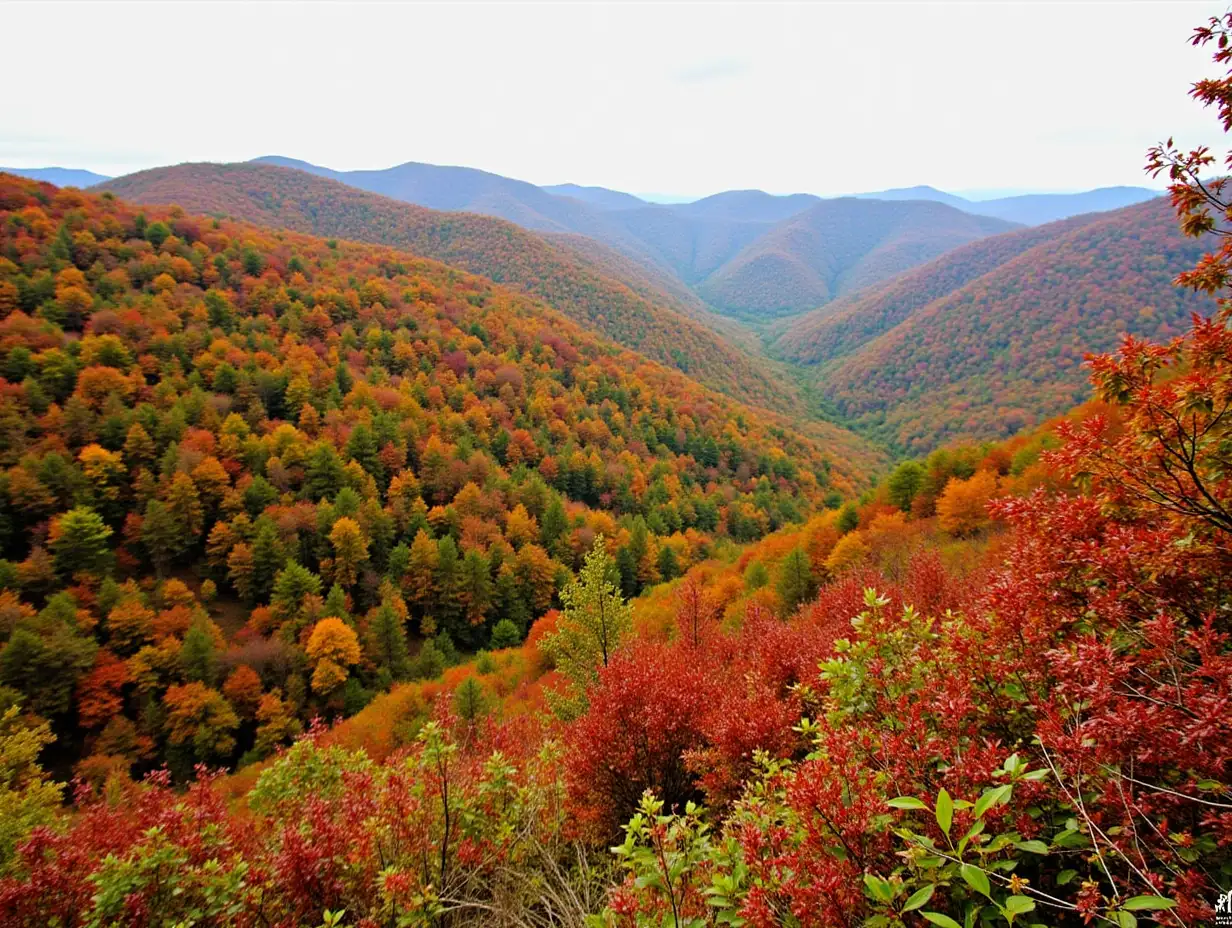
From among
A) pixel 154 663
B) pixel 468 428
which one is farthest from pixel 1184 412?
pixel 468 428

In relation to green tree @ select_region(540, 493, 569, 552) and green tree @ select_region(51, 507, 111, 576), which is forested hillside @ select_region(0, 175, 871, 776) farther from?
green tree @ select_region(540, 493, 569, 552)

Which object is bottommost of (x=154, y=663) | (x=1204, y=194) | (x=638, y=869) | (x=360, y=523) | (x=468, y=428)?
(x=154, y=663)

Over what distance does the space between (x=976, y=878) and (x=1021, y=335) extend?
628 ft

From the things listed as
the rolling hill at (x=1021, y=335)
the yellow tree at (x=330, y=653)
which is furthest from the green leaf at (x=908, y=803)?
the rolling hill at (x=1021, y=335)

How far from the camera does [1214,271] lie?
380 centimetres

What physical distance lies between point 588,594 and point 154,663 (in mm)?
39204

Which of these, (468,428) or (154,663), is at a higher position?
(468,428)

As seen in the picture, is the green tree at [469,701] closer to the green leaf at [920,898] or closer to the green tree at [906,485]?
the green leaf at [920,898]

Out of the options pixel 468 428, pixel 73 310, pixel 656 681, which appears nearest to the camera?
pixel 656 681

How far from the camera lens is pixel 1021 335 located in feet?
493

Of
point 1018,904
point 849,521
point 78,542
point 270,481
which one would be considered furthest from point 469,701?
point 270,481

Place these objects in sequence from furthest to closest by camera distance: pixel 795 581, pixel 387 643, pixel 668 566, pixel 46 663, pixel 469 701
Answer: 1. pixel 668 566
2. pixel 387 643
3. pixel 46 663
4. pixel 795 581
5. pixel 469 701

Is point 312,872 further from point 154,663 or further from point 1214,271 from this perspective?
point 154,663

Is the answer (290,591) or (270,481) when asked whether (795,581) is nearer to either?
(290,591)
